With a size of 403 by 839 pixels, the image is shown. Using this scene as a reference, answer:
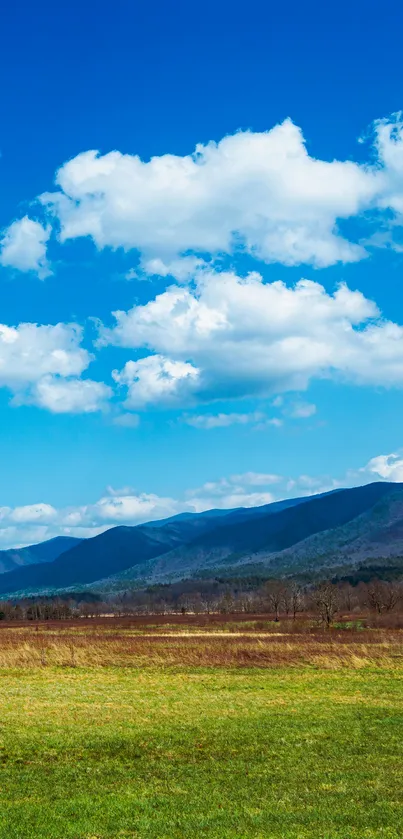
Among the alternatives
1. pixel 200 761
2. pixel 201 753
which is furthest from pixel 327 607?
pixel 200 761

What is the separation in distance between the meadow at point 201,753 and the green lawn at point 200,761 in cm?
5

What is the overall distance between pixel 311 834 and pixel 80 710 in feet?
52.0

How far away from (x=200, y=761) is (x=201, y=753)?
0.93 metres

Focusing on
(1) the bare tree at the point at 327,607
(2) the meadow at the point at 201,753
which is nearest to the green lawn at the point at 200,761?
(2) the meadow at the point at 201,753

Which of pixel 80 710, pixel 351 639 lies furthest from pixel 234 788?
pixel 351 639

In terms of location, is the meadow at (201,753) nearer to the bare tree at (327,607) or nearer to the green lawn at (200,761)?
the green lawn at (200,761)

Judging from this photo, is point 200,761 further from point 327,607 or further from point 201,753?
point 327,607

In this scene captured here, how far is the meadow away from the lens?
14.1 meters

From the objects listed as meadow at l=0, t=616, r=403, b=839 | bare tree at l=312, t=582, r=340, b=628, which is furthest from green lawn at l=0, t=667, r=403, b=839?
bare tree at l=312, t=582, r=340, b=628

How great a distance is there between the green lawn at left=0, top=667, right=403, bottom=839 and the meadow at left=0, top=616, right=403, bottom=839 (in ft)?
0.16

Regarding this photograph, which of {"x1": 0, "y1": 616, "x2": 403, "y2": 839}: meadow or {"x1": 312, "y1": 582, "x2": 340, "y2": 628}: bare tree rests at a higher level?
{"x1": 0, "y1": 616, "x2": 403, "y2": 839}: meadow

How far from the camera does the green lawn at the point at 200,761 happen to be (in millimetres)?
13992

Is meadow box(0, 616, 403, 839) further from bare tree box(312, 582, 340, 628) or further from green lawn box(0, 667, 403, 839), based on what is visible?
bare tree box(312, 582, 340, 628)

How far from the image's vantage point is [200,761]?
63.2 feet
